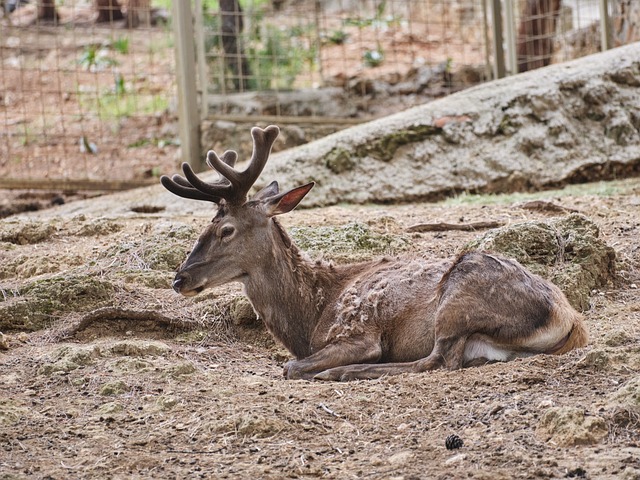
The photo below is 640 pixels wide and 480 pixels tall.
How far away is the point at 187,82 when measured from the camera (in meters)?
12.4

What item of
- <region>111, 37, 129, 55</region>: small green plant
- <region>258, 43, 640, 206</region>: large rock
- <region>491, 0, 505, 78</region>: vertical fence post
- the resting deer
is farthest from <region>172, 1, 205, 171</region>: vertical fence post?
the resting deer

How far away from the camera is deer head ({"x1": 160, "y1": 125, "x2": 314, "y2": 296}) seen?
6488 mm

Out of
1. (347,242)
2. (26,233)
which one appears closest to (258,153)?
(347,242)

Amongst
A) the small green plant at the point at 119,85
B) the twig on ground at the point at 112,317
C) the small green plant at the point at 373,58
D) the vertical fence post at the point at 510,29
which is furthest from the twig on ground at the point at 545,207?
the small green plant at the point at 119,85

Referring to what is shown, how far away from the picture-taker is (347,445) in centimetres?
450

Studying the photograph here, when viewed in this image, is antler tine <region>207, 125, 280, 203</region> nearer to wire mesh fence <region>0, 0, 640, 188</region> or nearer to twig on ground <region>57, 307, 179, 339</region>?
twig on ground <region>57, 307, 179, 339</region>

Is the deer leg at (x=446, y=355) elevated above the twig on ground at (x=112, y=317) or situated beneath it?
situated beneath

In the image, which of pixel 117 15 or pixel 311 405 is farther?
pixel 117 15

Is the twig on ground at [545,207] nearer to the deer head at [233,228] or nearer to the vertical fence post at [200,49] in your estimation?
the deer head at [233,228]

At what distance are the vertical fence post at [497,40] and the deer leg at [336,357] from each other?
8.18 metres

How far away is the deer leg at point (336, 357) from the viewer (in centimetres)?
602

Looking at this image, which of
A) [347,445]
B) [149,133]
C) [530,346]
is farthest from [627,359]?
[149,133]

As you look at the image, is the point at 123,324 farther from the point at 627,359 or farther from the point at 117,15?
the point at 117,15

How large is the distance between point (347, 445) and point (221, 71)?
9217 mm
